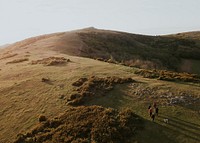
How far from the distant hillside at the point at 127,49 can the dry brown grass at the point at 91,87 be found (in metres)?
27.6

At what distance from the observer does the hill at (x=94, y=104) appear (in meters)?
30.2

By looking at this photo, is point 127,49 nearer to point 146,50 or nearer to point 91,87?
point 146,50

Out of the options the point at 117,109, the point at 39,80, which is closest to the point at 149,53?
the point at 39,80

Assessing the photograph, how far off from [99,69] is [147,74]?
25.1 feet

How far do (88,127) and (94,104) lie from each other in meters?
5.39

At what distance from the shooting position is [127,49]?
8994 cm

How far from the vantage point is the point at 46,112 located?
1409 inches

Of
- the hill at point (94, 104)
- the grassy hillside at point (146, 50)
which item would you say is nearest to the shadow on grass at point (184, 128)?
the hill at point (94, 104)

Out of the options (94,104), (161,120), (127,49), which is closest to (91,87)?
(94,104)

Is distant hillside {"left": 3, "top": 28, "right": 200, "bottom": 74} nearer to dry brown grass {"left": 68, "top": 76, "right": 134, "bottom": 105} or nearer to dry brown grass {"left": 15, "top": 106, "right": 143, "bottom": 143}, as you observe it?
dry brown grass {"left": 68, "top": 76, "right": 134, "bottom": 105}

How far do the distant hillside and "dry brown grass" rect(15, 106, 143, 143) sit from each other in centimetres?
3653

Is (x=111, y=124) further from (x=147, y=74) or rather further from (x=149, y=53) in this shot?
(x=149, y=53)

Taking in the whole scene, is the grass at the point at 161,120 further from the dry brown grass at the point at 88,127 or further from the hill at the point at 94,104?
the dry brown grass at the point at 88,127

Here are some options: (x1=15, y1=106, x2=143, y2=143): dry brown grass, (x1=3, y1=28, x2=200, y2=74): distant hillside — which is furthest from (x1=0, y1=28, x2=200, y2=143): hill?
(x1=3, y1=28, x2=200, y2=74): distant hillside
